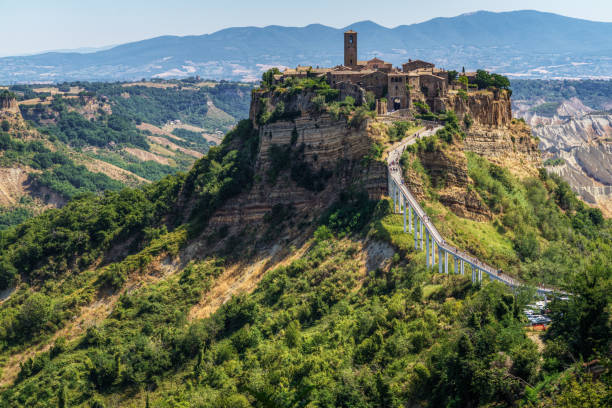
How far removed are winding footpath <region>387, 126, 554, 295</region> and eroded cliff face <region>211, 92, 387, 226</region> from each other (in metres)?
3.57

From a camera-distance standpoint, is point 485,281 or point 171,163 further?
point 171,163

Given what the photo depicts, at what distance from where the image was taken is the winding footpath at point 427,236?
117ft

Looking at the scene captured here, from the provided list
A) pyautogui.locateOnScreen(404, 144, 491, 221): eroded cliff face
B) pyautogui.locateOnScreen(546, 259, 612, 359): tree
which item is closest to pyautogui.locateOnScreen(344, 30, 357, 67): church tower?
pyautogui.locateOnScreen(404, 144, 491, 221): eroded cliff face

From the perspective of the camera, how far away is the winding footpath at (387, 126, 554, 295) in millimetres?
35531

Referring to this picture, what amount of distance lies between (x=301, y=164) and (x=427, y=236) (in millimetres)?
19213

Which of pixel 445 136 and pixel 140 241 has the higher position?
pixel 445 136

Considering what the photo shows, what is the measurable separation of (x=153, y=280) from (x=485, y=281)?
32751 millimetres

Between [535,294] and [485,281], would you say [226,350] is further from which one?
[535,294]

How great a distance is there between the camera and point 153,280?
56.4 meters

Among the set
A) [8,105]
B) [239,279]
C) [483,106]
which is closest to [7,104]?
[8,105]

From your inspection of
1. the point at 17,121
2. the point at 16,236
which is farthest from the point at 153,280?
the point at 17,121

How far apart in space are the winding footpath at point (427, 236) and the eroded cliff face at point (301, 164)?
3572 millimetres

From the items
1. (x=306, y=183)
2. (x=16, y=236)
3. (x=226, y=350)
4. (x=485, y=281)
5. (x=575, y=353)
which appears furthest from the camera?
(x=16, y=236)

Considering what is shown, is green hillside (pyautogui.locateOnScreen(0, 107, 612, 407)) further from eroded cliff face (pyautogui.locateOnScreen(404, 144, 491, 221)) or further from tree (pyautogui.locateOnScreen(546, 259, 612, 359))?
eroded cliff face (pyautogui.locateOnScreen(404, 144, 491, 221))
